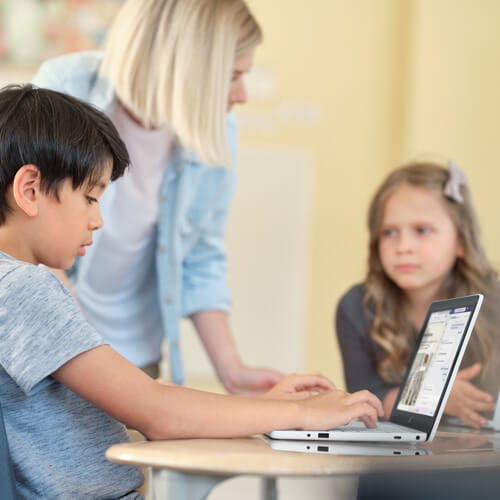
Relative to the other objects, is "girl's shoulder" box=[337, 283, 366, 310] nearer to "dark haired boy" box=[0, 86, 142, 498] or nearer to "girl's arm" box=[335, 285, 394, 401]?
"girl's arm" box=[335, 285, 394, 401]

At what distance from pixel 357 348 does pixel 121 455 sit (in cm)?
94

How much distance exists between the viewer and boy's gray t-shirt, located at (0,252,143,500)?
81 cm

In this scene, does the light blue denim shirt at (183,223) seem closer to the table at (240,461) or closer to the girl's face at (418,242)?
the girl's face at (418,242)

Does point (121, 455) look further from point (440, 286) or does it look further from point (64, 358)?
point (440, 286)

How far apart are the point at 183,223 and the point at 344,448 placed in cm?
88

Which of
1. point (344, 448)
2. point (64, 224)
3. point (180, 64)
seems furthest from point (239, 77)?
point (344, 448)

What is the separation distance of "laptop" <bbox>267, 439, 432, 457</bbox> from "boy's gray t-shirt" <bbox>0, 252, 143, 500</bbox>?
8.0 inches

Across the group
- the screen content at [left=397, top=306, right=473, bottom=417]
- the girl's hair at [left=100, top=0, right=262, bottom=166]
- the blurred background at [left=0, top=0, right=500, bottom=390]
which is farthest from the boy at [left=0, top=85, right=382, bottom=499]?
the blurred background at [left=0, top=0, right=500, bottom=390]

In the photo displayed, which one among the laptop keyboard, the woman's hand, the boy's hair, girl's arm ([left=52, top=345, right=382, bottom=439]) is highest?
the boy's hair

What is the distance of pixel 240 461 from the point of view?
703 millimetres

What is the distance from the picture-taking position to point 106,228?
4.93ft

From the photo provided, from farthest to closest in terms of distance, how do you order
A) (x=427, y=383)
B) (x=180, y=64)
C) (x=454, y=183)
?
(x=454, y=183)
(x=180, y=64)
(x=427, y=383)

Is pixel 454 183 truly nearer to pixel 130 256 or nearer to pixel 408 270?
pixel 408 270

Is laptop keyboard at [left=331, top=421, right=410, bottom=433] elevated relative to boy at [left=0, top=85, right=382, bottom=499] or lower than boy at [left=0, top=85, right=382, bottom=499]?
lower
